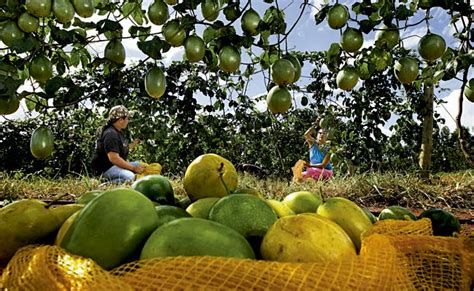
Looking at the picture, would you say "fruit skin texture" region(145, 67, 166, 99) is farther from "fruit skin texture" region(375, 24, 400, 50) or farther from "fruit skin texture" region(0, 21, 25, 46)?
"fruit skin texture" region(375, 24, 400, 50)

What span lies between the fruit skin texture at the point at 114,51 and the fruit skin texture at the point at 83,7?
0.14 metres

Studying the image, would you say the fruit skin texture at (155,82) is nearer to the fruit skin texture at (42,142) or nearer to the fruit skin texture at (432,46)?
the fruit skin texture at (42,142)

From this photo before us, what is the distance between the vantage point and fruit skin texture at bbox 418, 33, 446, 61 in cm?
190

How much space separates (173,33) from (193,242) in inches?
40.9

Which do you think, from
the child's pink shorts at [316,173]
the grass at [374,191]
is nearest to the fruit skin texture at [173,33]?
the grass at [374,191]

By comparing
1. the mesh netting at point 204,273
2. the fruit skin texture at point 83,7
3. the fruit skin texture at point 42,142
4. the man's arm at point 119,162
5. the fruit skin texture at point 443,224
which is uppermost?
the fruit skin texture at point 83,7

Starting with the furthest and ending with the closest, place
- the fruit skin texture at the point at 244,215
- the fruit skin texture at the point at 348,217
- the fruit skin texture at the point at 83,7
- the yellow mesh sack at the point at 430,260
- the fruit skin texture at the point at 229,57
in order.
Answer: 1. the fruit skin texture at the point at 229,57
2. the fruit skin texture at the point at 83,7
3. the fruit skin texture at the point at 348,217
4. the fruit skin texture at the point at 244,215
5. the yellow mesh sack at the point at 430,260

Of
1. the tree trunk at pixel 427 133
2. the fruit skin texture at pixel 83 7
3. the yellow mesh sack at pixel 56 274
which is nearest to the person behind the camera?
the yellow mesh sack at pixel 56 274

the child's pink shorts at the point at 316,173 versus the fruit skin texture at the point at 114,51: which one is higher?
the fruit skin texture at the point at 114,51

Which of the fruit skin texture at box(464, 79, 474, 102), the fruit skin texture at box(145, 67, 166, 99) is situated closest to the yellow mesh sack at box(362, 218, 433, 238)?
the fruit skin texture at box(464, 79, 474, 102)

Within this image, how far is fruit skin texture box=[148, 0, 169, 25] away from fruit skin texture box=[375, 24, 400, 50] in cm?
92

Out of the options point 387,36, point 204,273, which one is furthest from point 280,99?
point 204,273

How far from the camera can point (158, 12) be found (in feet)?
5.84

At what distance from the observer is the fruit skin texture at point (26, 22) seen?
151cm
